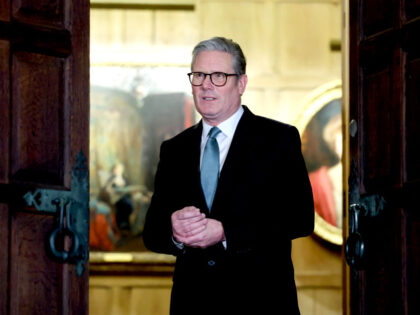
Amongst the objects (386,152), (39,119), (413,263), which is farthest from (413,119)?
(39,119)

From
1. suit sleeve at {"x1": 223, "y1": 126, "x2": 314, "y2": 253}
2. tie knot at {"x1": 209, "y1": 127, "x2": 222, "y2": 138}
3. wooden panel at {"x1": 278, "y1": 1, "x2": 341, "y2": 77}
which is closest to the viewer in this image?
suit sleeve at {"x1": 223, "y1": 126, "x2": 314, "y2": 253}

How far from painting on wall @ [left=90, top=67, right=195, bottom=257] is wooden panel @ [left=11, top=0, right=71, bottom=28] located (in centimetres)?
346

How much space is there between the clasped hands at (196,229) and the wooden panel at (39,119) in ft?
1.79

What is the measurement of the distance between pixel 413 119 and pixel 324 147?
3885 mm

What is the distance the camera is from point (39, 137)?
320cm

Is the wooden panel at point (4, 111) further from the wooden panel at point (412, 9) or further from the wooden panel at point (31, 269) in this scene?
the wooden panel at point (412, 9)

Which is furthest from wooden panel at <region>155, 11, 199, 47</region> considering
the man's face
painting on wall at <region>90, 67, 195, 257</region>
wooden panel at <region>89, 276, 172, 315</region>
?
the man's face


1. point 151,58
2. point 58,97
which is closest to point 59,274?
point 58,97

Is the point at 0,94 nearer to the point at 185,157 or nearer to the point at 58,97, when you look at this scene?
the point at 58,97

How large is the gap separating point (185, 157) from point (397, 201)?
1.09 meters

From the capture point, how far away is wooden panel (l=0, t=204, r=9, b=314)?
118 inches

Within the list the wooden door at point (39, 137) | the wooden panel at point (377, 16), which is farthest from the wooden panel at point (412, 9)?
the wooden door at point (39, 137)

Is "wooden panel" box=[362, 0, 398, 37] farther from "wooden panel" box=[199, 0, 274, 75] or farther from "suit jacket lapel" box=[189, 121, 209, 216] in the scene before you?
"wooden panel" box=[199, 0, 274, 75]

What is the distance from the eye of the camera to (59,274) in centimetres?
322
